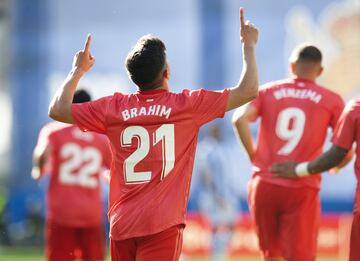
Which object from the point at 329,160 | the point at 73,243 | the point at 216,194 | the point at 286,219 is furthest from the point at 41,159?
the point at 216,194

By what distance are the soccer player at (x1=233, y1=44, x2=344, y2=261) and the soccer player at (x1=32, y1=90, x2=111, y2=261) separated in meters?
2.23

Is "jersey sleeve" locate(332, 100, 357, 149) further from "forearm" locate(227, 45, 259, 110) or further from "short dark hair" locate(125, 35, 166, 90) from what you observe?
"short dark hair" locate(125, 35, 166, 90)

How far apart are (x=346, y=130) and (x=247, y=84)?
3.62 feet

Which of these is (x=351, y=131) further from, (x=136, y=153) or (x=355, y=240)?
(x=136, y=153)

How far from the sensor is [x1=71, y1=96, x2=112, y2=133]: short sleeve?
593cm

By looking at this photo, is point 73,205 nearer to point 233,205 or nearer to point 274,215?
point 274,215

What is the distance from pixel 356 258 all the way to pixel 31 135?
44.1 ft

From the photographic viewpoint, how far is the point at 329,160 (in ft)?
22.6

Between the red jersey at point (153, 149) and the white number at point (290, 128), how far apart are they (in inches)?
87.7

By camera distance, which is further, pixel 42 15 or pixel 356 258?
pixel 42 15

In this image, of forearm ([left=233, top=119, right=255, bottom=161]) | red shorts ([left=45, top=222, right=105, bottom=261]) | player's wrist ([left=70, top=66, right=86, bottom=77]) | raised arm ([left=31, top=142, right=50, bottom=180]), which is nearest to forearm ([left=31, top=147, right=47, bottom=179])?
Result: raised arm ([left=31, top=142, right=50, bottom=180])

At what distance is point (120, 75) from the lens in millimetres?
18688

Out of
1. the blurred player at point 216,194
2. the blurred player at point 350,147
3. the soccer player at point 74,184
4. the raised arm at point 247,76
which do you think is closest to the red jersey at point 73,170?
the soccer player at point 74,184

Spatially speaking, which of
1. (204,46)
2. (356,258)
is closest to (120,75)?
(204,46)
